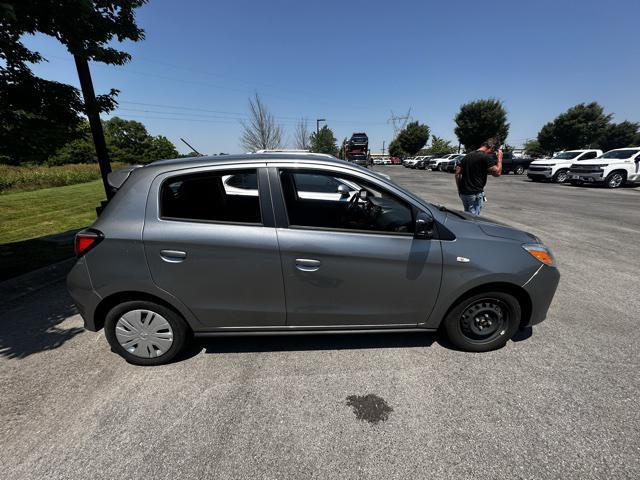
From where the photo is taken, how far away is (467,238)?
2455 millimetres

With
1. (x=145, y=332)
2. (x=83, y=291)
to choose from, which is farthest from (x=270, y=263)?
(x=83, y=291)

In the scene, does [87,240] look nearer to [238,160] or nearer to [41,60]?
[238,160]

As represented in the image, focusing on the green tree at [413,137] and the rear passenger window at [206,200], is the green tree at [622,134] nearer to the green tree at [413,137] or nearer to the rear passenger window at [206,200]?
the green tree at [413,137]

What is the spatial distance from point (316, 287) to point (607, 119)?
166ft

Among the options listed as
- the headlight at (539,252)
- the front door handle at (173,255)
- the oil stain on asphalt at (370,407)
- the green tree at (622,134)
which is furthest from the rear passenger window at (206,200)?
the green tree at (622,134)

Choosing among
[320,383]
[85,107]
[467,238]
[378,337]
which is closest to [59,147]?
[85,107]

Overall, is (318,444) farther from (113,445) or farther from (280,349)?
(113,445)

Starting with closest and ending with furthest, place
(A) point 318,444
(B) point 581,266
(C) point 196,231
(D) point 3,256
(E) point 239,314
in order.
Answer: (A) point 318,444, (C) point 196,231, (E) point 239,314, (B) point 581,266, (D) point 3,256

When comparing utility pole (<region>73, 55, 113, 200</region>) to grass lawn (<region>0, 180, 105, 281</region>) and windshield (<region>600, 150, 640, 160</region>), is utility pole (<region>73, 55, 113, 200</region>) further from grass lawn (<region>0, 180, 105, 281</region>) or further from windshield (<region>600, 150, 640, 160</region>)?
windshield (<region>600, 150, 640, 160</region>)

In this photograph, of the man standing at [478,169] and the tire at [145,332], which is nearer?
the tire at [145,332]

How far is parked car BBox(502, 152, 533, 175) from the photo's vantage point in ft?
79.9

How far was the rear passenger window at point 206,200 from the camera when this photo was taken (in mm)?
2393

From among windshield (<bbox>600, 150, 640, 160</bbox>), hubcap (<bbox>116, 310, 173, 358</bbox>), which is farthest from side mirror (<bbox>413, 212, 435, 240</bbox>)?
windshield (<bbox>600, 150, 640, 160</bbox>)

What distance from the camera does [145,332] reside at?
→ 2.55 metres
